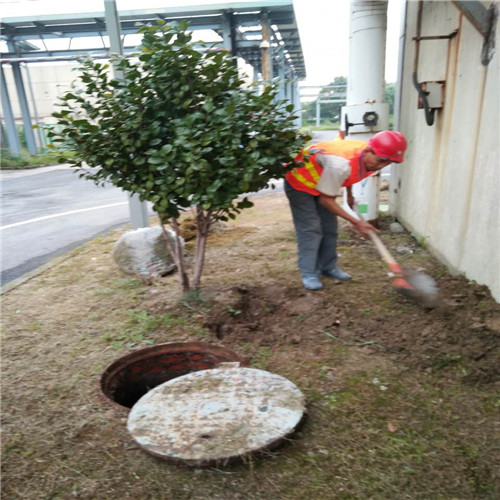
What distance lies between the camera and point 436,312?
130 inches

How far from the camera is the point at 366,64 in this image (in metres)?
5.25

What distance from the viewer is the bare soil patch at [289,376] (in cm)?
199

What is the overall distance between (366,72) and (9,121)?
19775mm

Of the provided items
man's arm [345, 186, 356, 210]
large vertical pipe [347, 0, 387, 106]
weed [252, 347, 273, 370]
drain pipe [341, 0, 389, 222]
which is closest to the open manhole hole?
weed [252, 347, 273, 370]

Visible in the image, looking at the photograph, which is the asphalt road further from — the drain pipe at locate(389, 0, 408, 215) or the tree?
the drain pipe at locate(389, 0, 408, 215)

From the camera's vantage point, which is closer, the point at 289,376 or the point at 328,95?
the point at 289,376

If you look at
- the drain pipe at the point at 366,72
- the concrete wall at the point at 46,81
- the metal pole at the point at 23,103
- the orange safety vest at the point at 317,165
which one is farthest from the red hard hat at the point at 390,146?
the concrete wall at the point at 46,81

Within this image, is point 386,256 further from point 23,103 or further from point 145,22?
point 23,103

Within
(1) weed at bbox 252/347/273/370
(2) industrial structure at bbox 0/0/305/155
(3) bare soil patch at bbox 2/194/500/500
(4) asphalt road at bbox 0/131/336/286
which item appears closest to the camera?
(3) bare soil patch at bbox 2/194/500/500

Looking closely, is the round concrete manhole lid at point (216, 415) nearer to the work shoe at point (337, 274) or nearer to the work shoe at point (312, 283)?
the work shoe at point (312, 283)

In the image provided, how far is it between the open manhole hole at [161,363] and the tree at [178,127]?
3.33 feet

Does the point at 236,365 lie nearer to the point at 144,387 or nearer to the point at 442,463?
the point at 144,387

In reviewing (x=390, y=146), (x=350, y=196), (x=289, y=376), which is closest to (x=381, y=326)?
(x=289, y=376)

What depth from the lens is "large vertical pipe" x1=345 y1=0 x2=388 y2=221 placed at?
16.8 ft
